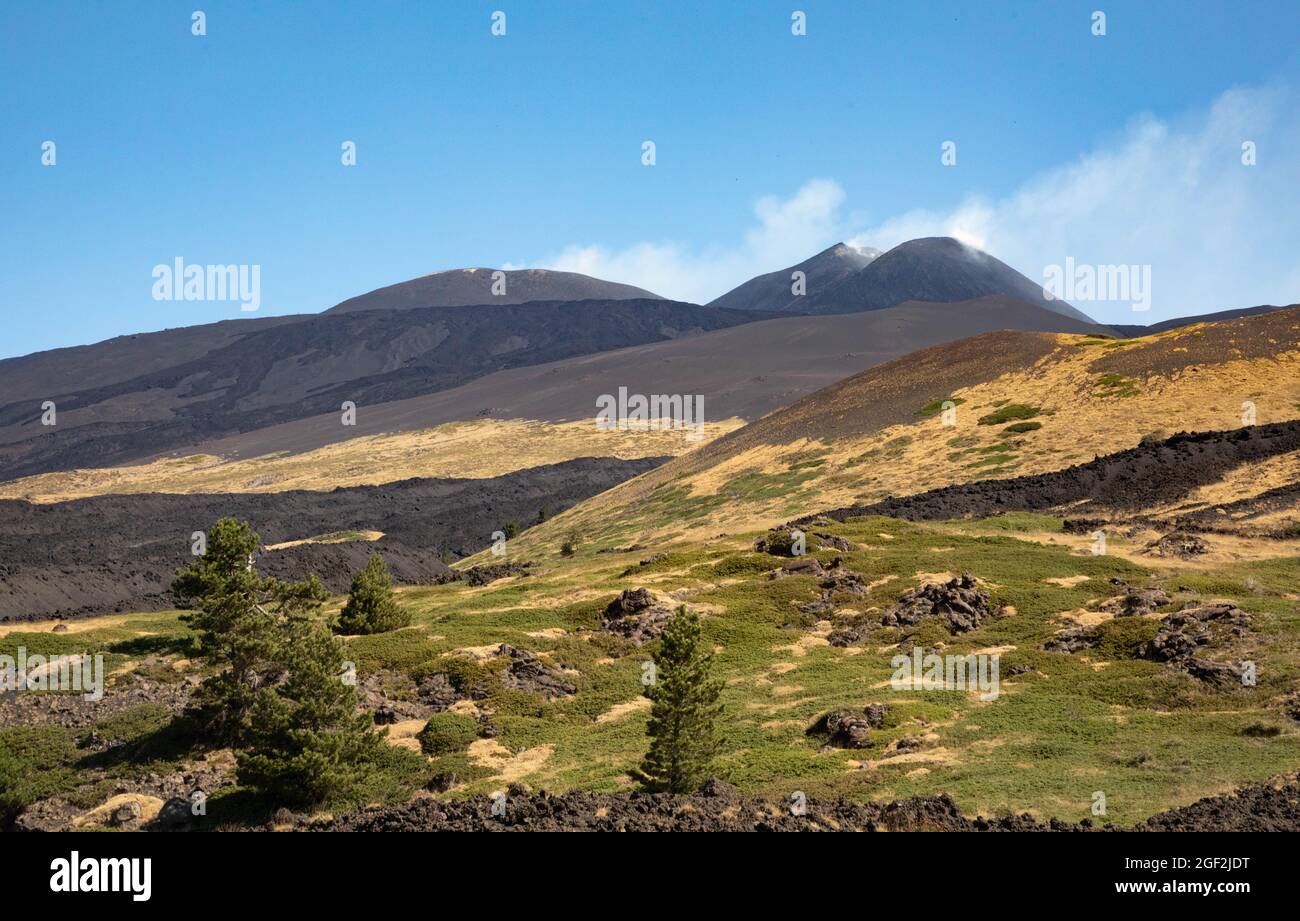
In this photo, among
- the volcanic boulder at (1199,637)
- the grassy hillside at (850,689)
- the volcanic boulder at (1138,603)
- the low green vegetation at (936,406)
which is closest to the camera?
the grassy hillside at (850,689)

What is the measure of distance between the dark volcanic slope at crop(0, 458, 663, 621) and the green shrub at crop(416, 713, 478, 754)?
3268cm

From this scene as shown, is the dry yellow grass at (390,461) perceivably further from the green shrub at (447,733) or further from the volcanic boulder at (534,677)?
the green shrub at (447,733)

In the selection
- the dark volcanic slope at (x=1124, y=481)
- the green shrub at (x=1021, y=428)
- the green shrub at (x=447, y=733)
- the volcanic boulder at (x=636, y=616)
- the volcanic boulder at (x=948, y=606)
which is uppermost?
the green shrub at (x=1021, y=428)

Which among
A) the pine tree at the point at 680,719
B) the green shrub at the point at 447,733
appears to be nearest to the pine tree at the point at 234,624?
the green shrub at the point at 447,733

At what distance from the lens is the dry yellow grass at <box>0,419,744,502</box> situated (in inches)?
5763

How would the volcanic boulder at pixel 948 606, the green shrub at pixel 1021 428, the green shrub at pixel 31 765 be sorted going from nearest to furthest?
the green shrub at pixel 31 765 → the volcanic boulder at pixel 948 606 → the green shrub at pixel 1021 428

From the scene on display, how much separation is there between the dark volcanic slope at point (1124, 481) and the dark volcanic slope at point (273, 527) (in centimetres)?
3510

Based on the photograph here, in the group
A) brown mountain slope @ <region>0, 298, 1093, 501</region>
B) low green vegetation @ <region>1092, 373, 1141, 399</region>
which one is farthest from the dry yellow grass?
low green vegetation @ <region>1092, 373, 1141, 399</region>

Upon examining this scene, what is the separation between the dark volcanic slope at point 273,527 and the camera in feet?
212

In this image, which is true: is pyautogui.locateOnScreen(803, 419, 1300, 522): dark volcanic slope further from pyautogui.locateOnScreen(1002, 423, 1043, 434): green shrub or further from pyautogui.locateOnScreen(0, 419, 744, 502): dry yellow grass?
A: pyautogui.locateOnScreen(0, 419, 744, 502): dry yellow grass

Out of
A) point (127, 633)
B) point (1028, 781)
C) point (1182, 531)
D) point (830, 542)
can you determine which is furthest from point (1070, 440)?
point (127, 633)

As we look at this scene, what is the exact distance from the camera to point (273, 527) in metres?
109

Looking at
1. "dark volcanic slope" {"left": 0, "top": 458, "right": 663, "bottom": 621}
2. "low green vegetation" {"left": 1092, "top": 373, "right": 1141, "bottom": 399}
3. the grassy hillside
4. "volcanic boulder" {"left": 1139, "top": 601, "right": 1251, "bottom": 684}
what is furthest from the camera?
"low green vegetation" {"left": 1092, "top": 373, "right": 1141, "bottom": 399}

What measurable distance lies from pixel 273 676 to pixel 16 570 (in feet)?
123
